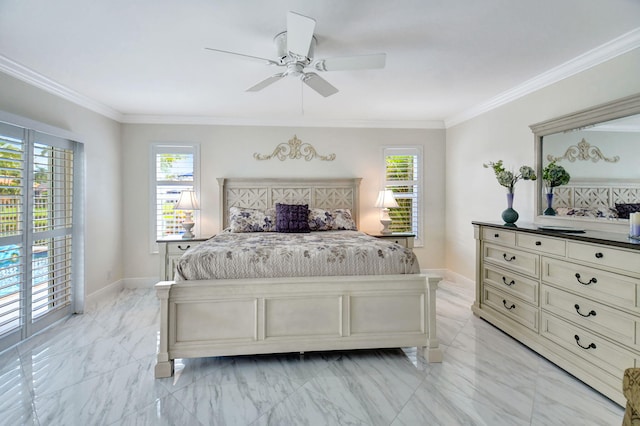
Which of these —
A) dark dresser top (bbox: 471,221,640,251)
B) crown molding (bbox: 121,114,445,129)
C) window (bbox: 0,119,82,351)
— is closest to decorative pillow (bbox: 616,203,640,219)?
dark dresser top (bbox: 471,221,640,251)

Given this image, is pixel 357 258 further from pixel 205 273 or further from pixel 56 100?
pixel 56 100

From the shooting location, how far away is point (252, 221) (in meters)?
4.09

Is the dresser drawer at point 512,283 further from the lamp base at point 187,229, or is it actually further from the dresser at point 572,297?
the lamp base at point 187,229

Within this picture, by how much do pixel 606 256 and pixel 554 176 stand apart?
48.0 inches

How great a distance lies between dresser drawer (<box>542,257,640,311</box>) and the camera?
1.93 meters

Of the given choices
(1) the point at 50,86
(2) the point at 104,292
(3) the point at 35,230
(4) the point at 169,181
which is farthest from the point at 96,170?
(2) the point at 104,292

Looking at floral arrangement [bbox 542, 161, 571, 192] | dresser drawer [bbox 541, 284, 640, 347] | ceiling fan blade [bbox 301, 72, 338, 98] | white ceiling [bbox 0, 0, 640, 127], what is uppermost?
white ceiling [bbox 0, 0, 640, 127]

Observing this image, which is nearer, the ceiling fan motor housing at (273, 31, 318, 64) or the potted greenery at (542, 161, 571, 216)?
the ceiling fan motor housing at (273, 31, 318, 64)

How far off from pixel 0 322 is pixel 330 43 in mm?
3604

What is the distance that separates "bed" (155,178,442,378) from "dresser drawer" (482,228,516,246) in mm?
1040

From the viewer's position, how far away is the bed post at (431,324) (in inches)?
95.8

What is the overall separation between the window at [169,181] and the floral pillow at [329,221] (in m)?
1.81

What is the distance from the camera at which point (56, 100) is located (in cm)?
333

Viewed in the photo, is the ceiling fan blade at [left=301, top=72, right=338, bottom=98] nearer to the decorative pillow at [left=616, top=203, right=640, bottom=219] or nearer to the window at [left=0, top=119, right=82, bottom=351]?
the decorative pillow at [left=616, top=203, right=640, bottom=219]
